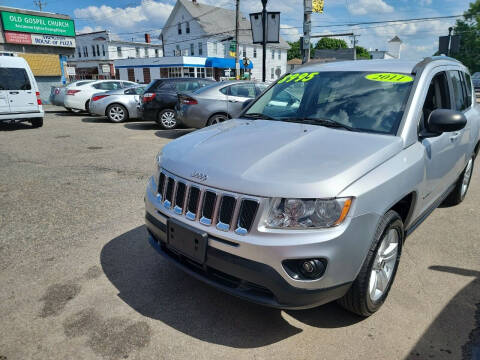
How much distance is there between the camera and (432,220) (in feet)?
14.6

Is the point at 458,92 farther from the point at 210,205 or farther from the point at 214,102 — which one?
the point at 214,102

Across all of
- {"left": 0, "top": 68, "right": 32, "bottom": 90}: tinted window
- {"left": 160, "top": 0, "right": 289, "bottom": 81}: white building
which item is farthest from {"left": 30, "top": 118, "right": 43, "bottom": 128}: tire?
{"left": 160, "top": 0, "right": 289, "bottom": 81}: white building

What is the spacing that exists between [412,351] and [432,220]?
255cm

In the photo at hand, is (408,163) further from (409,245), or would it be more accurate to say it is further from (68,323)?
(68,323)

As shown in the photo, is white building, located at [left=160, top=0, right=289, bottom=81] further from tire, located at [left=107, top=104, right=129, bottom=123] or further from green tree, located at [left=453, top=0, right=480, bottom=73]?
tire, located at [left=107, top=104, right=129, bottom=123]

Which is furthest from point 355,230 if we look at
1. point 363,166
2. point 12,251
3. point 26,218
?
point 26,218

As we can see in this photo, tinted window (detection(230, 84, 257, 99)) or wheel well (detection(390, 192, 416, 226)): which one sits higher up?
tinted window (detection(230, 84, 257, 99))

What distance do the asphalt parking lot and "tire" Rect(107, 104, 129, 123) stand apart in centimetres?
893

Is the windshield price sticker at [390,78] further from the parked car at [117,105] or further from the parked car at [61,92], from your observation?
the parked car at [61,92]

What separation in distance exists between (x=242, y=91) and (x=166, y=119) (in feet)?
10.1

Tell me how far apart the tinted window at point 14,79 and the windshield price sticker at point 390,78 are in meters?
11.4

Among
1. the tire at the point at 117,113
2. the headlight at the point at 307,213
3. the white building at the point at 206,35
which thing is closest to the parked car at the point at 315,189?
the headlight at the point at 307,213

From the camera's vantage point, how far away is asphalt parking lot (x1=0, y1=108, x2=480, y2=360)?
2.37 meters

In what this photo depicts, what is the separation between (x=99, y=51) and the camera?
2434 inches
